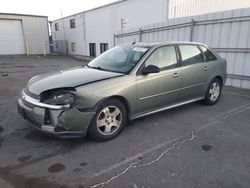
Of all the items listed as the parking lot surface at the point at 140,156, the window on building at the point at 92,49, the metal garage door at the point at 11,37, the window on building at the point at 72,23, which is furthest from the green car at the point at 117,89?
the window on building at the point at 72,23

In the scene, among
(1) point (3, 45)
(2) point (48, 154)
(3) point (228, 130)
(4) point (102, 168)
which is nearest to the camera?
(4) point (102, 168)

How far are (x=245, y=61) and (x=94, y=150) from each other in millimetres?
6077

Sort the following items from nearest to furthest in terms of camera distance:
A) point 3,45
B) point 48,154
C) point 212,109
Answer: point 48,154
point 212,109
point 3,45

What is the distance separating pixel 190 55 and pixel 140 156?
103 inches

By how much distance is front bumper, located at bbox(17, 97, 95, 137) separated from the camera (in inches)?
109

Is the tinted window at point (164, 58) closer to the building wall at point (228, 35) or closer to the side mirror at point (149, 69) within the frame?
the side mirror at point (149, 69)

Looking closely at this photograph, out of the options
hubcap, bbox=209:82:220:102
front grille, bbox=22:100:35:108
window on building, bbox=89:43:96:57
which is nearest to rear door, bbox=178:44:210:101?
hubcap, bbox=209:82:220:102

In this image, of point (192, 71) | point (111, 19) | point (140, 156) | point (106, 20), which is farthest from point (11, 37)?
point (140, 156)

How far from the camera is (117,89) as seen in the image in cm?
317

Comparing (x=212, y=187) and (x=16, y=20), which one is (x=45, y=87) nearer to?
(x=212, y=187)

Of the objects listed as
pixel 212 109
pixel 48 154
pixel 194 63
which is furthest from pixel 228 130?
pixel 48 154

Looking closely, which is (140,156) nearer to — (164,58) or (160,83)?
(160,83)

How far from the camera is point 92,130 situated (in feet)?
10.0

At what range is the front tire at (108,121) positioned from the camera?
3070mm
